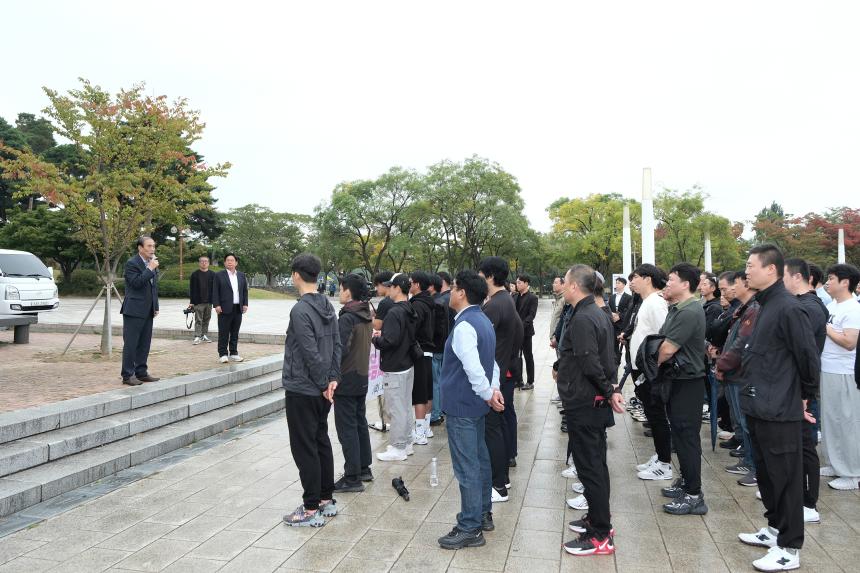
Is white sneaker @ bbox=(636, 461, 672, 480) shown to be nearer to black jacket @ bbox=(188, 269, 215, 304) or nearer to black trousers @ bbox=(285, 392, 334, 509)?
black trousers @ bbox=(285, 392, 334, 509)

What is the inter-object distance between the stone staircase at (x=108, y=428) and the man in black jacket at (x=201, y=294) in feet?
12.8

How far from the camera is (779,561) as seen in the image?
3.19m

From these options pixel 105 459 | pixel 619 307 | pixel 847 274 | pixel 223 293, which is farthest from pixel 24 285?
pixel 847 274

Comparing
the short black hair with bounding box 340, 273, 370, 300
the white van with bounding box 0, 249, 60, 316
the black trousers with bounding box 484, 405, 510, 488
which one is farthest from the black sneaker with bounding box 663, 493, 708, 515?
the white van with bounding box 0, 249, 60, 316

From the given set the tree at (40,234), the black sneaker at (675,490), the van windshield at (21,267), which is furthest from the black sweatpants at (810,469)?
the tree at (40,234)

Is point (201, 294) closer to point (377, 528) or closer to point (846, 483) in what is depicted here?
point (377, 528)

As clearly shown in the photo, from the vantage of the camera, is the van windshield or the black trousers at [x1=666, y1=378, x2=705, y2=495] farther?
the van windshield

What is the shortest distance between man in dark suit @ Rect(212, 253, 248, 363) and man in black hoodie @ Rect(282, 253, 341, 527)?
17.8 ft

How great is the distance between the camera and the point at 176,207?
9.70 m

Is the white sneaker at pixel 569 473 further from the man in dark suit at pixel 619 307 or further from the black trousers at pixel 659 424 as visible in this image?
the man in dark suit at pixel 619 307

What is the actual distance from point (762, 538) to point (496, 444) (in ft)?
5.71

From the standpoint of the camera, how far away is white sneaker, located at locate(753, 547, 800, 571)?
3.18 meters

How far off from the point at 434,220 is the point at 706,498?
35.1 m

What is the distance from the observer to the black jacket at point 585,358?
347 cm
